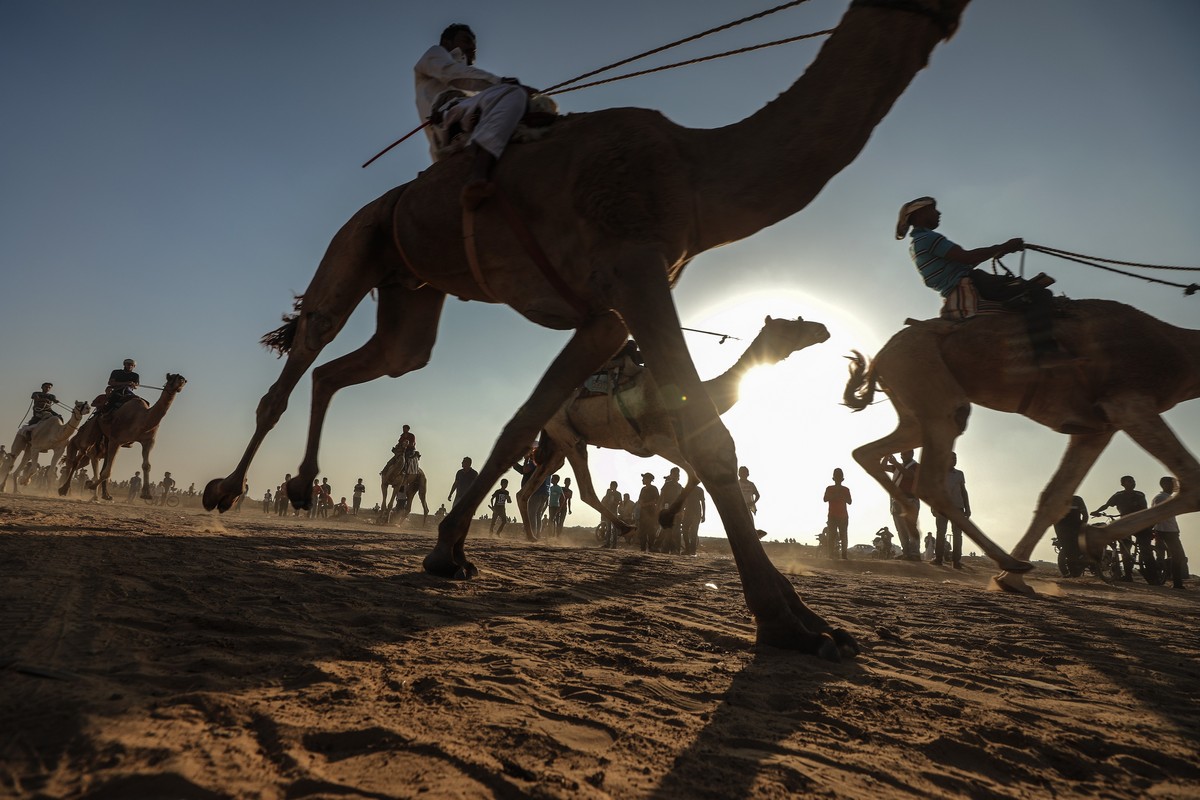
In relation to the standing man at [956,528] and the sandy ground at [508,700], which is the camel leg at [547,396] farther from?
the standing man at [956,528]

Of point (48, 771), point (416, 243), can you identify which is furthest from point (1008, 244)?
point (48, 771)

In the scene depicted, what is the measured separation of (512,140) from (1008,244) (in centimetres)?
578

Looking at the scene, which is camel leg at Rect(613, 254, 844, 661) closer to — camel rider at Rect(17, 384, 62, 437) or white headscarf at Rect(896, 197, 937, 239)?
white headscarf at Rect(896, 197, 937, 239)

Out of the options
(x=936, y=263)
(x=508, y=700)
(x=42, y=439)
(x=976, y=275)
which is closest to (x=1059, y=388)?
(x=976, y=275)

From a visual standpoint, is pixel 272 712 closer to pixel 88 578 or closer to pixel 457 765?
pixel 457 765

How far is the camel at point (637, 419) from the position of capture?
9.81 meters

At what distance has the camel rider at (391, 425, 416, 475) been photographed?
22.4 meters

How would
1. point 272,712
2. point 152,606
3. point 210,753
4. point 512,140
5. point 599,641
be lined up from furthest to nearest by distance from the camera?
1. point 512,140
2. point 599,641
3. point 152,606
4. point 272,712
5. point 210,753

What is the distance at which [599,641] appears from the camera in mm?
2312

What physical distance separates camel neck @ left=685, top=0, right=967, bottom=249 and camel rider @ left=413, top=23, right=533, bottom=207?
48.5 inches

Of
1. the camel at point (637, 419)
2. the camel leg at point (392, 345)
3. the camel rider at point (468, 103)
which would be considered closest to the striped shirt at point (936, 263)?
the camel at point (637, 419)

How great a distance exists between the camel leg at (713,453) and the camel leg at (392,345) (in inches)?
101

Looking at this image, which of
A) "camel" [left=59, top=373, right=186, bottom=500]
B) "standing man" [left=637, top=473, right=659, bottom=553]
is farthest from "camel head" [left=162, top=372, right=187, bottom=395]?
"standing man" [left=637, top=473, right=659, bottom=553]

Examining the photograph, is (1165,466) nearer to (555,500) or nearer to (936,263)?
(936,263)
